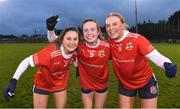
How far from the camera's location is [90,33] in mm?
7492

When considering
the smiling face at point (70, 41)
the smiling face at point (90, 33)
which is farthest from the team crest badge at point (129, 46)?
the smiling face at point (70, 41)

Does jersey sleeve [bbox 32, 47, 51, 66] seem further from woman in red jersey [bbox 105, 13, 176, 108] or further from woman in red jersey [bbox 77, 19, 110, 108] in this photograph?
woman in red jersey [bbox 105, 13, 176, 108]

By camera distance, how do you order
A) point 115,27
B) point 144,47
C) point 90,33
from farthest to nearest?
point 90,33, point 115,27, point 144,47

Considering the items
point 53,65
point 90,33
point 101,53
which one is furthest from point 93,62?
point 53,65

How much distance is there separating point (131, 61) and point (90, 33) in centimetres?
85

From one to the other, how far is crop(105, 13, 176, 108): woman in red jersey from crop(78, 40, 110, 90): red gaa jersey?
0.20m

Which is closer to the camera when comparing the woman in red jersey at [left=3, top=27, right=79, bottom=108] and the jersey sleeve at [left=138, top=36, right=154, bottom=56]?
the jersey sleeve at [left=138, top=36, right=154, bottom=56]

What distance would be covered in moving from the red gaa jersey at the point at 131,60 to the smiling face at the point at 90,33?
0.29m

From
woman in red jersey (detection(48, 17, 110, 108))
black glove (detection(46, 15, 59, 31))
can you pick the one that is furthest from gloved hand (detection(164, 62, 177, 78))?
black glove (detection(46, 15, 59, 31))

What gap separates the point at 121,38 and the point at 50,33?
161cm

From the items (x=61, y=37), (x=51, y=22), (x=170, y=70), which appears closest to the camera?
(x=170, y=70)

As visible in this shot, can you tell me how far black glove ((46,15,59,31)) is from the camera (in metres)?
8.07

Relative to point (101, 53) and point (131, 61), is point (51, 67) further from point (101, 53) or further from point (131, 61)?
point (131, 61)

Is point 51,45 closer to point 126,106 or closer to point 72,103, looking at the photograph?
point 126,106
